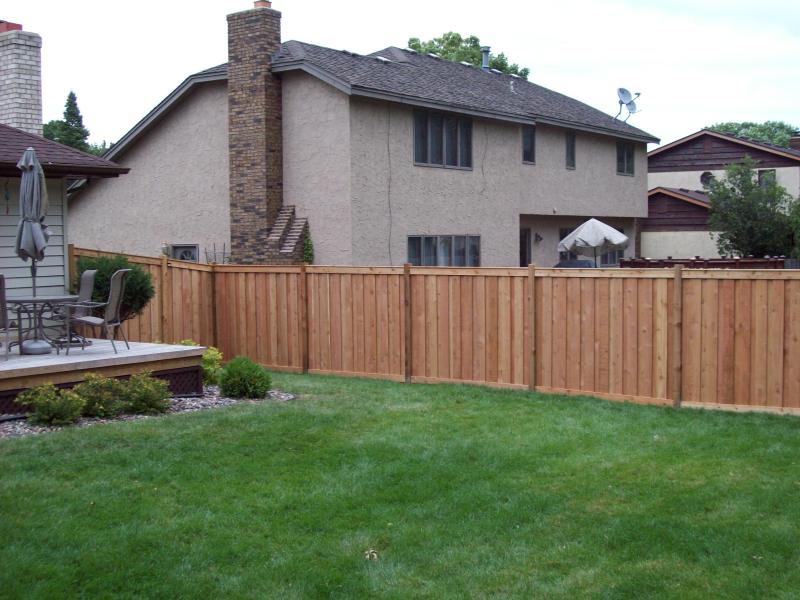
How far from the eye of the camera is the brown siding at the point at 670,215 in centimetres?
3353

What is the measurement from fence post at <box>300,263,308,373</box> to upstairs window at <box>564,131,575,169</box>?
1515 centimetres

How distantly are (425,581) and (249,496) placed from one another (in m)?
1.95

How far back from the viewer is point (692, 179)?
1590 inches

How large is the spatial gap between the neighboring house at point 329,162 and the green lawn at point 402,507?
10.4 meters

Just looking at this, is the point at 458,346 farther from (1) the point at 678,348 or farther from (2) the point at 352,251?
(2) the point at 352,251

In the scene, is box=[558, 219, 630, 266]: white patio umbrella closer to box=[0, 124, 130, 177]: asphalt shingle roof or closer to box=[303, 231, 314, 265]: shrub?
box=[303, 231, 314, 265]: shrub

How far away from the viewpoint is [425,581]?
18.9ft

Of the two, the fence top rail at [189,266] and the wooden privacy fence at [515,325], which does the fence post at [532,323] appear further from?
the fence top rail at [189,266]

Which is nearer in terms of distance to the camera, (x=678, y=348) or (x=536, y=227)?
(x=678, y=348)

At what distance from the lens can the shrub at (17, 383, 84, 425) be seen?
9250 mm

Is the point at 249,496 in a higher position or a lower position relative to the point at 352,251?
lower

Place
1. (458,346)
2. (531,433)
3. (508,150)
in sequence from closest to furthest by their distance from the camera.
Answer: (531,433) < (458,346) < (508,150)

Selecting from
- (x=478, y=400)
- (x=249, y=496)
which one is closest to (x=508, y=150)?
(x=478, y=400)

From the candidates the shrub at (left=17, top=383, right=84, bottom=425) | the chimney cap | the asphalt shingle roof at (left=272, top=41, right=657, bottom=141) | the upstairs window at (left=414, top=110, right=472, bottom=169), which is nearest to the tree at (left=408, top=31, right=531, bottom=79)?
the asphalt shingle roof at (left=272, top=41, right=657, bottom=141)
